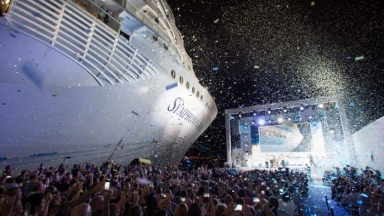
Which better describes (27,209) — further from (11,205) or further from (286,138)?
(286,138)

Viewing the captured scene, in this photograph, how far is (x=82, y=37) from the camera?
334 inches

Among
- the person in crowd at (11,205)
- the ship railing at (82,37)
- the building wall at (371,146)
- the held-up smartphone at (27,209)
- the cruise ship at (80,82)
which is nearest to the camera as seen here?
the person in crowd at (11,205)

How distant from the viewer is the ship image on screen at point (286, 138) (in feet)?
85.6

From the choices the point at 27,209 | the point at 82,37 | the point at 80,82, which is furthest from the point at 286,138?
the point at 27,209

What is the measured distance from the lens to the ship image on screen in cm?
2608

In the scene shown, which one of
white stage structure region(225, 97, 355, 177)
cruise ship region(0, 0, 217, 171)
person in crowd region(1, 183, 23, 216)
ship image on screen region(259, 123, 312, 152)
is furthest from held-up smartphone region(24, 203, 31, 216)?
ship image on screen region(259, 123, 312, 152)

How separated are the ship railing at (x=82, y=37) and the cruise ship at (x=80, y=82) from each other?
0.12 ft

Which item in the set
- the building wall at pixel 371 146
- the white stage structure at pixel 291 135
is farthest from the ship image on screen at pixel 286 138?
the building wall at pixel 371 146

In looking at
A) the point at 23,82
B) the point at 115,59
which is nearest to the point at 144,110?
the point at 115,59

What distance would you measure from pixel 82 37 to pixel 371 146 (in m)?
18.6

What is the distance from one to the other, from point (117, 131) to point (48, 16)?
6.52 metres

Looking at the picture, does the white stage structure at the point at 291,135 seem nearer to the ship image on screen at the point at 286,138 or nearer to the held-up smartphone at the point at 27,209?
the ship image on screen at the point at 286,138

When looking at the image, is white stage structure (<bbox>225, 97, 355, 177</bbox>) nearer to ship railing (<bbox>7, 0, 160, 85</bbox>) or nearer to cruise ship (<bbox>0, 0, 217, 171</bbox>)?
cruise ship (<bbox>0, 0, 217, 171</bbox>)

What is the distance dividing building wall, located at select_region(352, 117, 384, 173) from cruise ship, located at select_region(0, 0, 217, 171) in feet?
40.6
